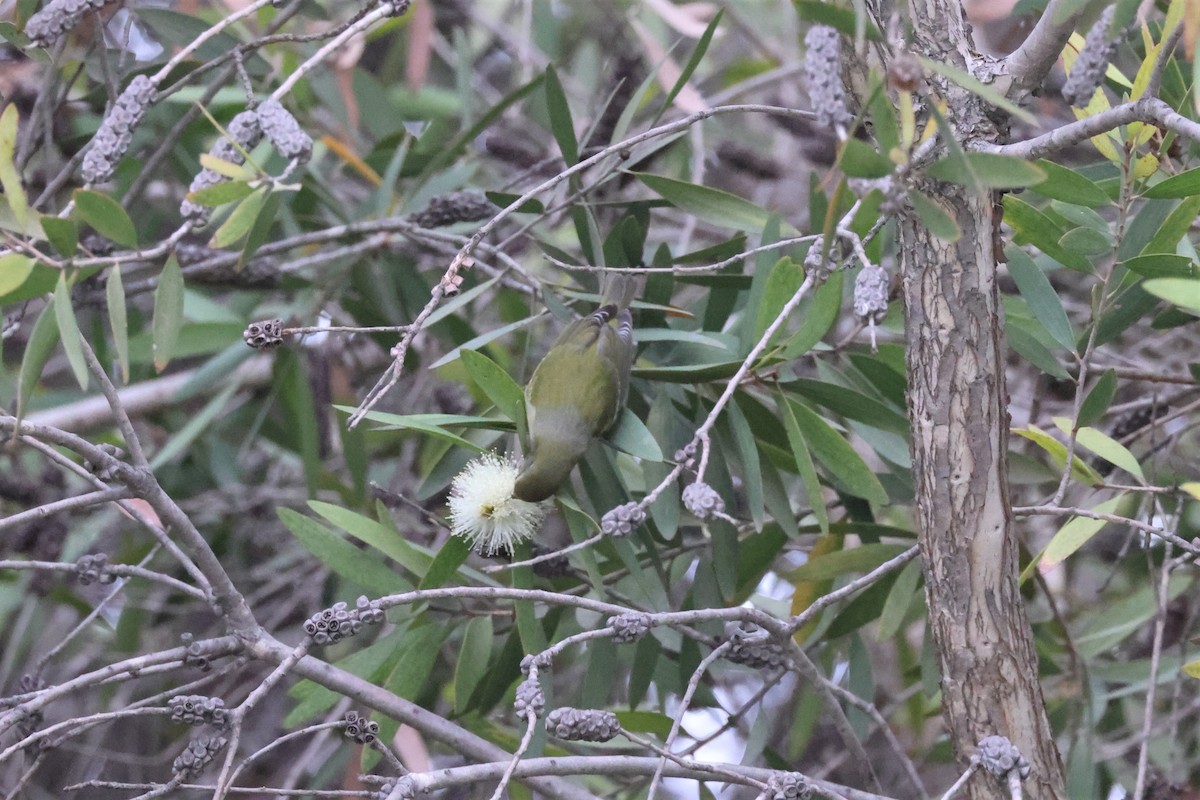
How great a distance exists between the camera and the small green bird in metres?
1.78

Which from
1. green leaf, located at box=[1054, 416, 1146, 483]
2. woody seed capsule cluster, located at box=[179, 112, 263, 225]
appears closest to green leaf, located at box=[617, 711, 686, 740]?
green leaf, located at box=[1054, 416, 1146, 483]

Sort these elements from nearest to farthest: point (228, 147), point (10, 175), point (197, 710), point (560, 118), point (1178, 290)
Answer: point (1178, 290)
point (197, 710)
point (10, 175)
point (228, 147)
point (560, 118)

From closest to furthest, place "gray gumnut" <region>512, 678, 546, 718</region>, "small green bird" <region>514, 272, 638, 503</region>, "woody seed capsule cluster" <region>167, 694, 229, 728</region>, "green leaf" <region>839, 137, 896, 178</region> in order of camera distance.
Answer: "green leaf" <region>839, 137, 896, 178</region>, "gray gumnut" <region>512, 678, 546, 718</region>, "woody seed capsule cluster" <region>167, 694, 229, 728</region>, "small green bird" <region>514, 272, 638, 503</region>

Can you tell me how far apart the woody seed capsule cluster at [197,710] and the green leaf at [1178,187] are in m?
1.33

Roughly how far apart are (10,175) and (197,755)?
76 centimetres

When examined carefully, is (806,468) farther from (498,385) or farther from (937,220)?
(937,220)

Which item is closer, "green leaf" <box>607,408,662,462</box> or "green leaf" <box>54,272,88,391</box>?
"green leaf" <box>54,272,88,391</box>

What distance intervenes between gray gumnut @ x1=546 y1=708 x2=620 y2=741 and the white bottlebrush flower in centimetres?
43

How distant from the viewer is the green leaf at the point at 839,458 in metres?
1.67

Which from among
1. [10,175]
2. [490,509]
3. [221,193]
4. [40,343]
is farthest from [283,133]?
[490,509]

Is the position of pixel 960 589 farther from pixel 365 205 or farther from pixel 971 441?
pixel 365 205

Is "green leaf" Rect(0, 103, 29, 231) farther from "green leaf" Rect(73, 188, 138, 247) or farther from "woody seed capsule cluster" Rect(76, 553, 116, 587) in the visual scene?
"woody seed capsule cluster" Rect(76, 553, 116, 587)

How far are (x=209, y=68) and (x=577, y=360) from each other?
0.80 m

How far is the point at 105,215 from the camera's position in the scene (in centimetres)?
157
